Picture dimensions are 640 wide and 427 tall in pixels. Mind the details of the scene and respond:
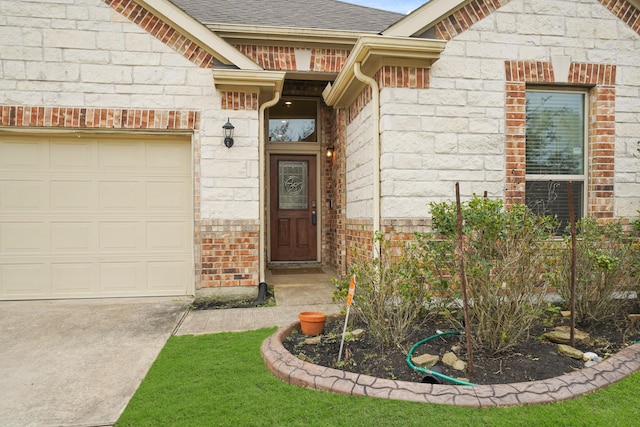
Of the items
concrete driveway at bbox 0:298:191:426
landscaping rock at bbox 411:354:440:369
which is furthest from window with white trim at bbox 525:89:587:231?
concrete driveway at bbox 0:298:191:426

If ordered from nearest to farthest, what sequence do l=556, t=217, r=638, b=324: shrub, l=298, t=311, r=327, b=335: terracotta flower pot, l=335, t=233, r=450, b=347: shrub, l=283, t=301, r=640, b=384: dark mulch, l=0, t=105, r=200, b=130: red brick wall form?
l=283, t=301, r=640, b=384: dark mulch < l=335, t=233, r=450, b=347: shrub < l=298, t=311, r=327, b=335: terracotta flower pot < l=556, t=217, r=638, b=324: shrub < l=0, t=105, r=200, b=130: red brick wall

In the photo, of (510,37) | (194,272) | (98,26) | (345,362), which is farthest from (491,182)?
(98,26)

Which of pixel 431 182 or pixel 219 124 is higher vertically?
pixel 219 124

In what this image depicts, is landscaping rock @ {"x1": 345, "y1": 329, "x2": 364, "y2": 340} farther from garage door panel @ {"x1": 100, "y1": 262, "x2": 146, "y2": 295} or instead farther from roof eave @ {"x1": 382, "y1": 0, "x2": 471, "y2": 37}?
garage door panel @ {"x1": 100, "y1": 262, "x2": 146, "y2": 295}

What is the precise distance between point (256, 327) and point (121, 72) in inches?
147

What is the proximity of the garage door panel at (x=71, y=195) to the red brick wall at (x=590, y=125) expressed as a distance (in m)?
5.53

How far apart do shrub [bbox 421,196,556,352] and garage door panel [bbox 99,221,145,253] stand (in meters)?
4.09

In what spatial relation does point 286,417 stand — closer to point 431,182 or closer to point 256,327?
point 256,327

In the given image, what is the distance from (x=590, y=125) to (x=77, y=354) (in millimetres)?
6433

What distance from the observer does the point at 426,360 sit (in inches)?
120

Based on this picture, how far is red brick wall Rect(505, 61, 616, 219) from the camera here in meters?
5.22

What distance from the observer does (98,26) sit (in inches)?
211

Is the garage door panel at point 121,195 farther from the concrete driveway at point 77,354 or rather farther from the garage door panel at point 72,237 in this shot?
the concrete driveway at point 77,354

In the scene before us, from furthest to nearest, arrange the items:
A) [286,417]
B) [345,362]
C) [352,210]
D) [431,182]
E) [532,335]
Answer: [352,210] → [431,182] → [532,335] → [345,362] → [286,417]
